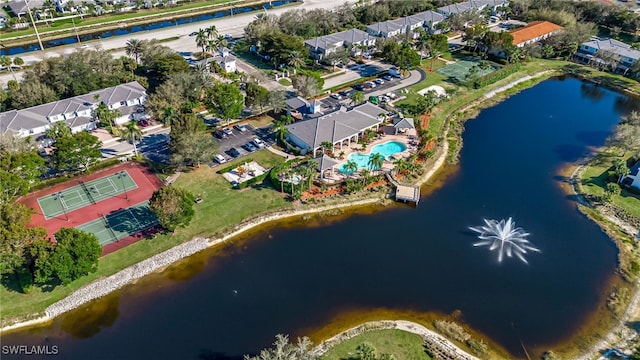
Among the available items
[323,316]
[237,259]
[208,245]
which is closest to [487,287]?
[323,316]

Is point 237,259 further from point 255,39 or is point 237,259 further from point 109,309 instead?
point 255,39

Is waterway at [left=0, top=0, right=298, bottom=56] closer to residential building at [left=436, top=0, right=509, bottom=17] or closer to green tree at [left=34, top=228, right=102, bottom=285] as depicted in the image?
residential building at [left=436, top=0, right=509, bottom=17]

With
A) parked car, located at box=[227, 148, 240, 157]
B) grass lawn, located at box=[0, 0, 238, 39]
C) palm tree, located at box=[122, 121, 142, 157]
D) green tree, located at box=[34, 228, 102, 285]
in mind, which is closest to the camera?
green tree, located at box=[34, 228, 102, 285]

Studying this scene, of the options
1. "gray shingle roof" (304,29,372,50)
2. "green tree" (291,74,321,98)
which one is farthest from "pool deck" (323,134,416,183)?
"gray shingle roof" (304,29,372,50)

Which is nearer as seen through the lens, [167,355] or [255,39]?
[167,355]

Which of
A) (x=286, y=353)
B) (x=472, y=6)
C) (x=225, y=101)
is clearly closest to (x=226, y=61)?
(x=225, y=101)

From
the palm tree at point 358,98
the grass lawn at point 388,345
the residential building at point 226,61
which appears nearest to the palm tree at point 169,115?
the residential building at point 226,61

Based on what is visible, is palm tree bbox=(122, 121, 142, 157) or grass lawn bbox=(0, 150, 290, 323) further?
palm tree bbox=(122, 121, 142, 157)
